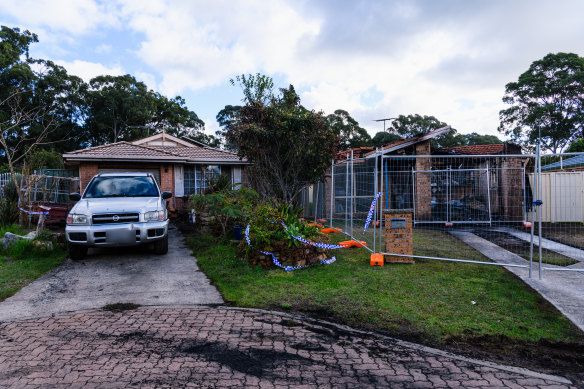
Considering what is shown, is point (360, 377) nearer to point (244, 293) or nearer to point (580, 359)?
point (580, 359)

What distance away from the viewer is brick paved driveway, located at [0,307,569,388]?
2939mm

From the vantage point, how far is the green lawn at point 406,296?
401 cm

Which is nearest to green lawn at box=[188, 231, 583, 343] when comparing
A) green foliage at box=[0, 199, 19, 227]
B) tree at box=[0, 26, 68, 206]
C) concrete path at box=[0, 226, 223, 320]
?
concrete path at box=[0, 226, 223, 320]

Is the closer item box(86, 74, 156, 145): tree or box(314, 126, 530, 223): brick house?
box(314, 126, 530, 223): brick house

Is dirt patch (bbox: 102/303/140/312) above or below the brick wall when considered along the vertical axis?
below

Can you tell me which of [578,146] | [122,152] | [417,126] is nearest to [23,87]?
[122,152]

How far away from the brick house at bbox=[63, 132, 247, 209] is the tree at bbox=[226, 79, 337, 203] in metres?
5.30

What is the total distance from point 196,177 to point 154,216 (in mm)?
9112

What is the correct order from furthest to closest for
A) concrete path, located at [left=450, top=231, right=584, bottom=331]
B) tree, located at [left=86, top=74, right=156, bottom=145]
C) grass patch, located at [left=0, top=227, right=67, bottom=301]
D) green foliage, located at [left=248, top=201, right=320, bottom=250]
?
tree, located at [left=86, top=74, right=156, bottom=145]
green foliage, located at [left=248, top=201, right=320, bottom=250]
grass patch, located at [left=0, top=227, right=67, bottom=301]
concrete path, located at [left=450, top=231, right=584, bottom=331]

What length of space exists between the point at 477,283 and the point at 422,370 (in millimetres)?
3069

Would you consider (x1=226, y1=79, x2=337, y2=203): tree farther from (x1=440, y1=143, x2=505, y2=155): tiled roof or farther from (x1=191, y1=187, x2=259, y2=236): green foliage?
(x1=440, y1=143, x2=505, y2=155): tiled roof

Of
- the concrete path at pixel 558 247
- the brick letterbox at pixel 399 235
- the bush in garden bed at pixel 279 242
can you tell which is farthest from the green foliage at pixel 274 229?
the concrete path at pixel 558 247

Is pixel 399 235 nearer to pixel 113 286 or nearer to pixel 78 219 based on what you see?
pixel 113 286

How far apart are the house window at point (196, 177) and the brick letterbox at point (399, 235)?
35.3 ft
